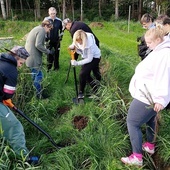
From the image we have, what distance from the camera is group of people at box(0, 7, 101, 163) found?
279cm

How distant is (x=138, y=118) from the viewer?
8.45 feet

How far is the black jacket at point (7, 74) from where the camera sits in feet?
8.96

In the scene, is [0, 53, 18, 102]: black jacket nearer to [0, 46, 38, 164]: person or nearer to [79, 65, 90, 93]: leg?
Answer: [0, 46, 38, 164]: person

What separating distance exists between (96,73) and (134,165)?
2563 millimetres

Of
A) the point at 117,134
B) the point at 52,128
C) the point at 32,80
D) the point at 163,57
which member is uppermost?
the point at 163,57

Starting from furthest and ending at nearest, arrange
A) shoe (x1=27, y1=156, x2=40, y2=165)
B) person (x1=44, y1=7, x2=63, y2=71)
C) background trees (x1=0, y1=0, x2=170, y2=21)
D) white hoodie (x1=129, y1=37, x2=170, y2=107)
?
background trees (x1=0, y1=0, x2=170, y2=21) < person (x1=44, y1=7, x2=63, y2=71) < shoe (x1=27, y1=156, x2=40, y2=165) < white hoodie (x1=129, y1=37, x2=170, y2=107)

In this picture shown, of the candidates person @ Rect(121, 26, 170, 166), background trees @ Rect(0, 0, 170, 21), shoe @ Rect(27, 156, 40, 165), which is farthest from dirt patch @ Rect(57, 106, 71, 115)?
background trees @ Rect(0, 0, 170, 21)

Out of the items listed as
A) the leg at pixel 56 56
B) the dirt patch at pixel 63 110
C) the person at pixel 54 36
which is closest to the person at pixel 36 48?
the dirt patch at pixel 63 110

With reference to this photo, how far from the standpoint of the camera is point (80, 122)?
A: 3.97 m

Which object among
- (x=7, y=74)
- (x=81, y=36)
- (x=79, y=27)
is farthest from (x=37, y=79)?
(x=7, y=74)

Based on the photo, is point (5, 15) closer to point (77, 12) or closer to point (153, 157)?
point (77, 12)


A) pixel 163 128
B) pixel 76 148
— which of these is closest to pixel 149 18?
pixel 163 128

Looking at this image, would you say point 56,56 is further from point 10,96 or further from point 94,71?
point 10,96

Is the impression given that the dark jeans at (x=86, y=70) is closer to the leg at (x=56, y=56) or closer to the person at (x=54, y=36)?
the person at (x=54, y=36)
